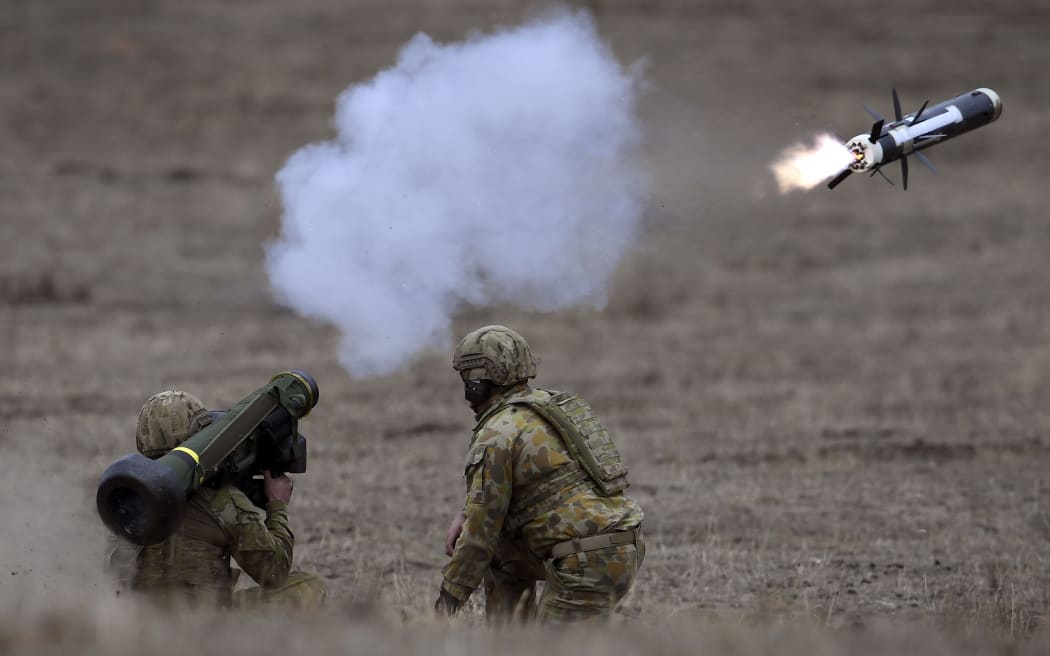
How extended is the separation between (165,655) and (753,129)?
12.4 metres

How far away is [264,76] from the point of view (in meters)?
38.9

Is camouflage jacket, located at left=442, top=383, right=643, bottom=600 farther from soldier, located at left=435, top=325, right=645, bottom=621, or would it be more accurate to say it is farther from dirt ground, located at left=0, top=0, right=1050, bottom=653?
dirt ground, located at left=0, top=0, right=1050, bottom=653

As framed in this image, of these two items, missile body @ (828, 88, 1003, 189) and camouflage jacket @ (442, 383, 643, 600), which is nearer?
camouflage jacket @ (442, 383, 643, 600)

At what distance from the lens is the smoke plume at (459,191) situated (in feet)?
34.8

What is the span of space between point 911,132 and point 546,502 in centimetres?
507

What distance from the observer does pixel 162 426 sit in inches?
299

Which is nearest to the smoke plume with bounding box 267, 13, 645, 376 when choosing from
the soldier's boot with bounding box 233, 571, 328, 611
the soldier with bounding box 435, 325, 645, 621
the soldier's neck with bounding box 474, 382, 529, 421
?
the soldier's neck with bounding box 474, 382, 529, 421

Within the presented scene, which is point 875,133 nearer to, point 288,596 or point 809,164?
point 809,164

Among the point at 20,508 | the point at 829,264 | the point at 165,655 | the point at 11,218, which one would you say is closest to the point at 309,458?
the point at 20,508

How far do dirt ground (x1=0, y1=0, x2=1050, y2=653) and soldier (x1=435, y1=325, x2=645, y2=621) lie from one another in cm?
44

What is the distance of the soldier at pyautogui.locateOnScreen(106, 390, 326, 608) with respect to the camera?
7539 millimetres

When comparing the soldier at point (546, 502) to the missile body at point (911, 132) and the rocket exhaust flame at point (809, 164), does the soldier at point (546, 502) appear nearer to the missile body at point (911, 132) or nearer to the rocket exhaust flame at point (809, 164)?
the missile body at point (911, 132)

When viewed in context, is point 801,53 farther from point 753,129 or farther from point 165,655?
point 165,655

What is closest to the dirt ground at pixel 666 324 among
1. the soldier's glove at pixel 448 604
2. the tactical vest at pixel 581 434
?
the soldier's glove at pixel 448 604
